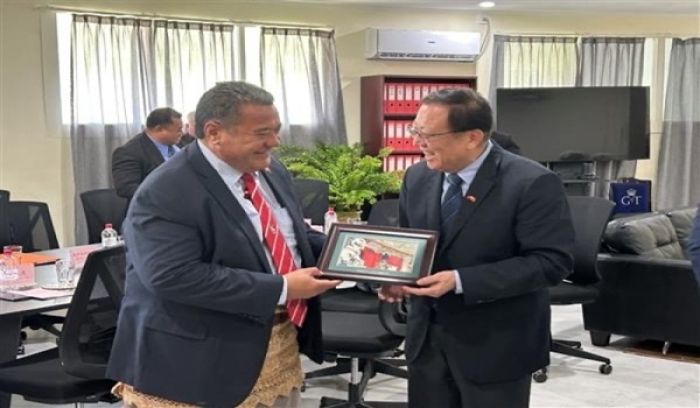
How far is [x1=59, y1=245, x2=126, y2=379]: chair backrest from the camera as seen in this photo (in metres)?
2.63

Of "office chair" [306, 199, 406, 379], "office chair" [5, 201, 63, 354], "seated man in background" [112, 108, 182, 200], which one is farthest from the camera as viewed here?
"seated man in background" [112, 108, 182, 200]

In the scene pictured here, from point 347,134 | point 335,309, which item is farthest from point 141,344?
point 347,134

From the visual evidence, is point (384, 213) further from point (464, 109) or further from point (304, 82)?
point (304, 82)

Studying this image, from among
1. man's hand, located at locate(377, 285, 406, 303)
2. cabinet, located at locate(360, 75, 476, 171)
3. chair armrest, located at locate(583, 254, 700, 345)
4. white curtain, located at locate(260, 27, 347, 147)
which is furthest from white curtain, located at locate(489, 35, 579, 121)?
man's hand, located at locate(377, 285, 406, 303)

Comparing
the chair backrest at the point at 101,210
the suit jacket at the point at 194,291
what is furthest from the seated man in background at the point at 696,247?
the chair backrest at the point at 101,210

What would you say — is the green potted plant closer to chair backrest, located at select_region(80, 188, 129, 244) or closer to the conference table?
chair backrest, located at select_region(80, 188, 129, 244)

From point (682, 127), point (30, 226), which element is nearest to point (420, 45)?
point (682, 127)

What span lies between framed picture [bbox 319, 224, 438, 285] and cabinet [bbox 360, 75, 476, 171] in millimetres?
5550

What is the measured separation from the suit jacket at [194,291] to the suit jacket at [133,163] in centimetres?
303

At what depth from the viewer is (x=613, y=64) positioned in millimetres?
8484

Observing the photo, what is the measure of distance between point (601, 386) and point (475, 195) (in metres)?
2.49

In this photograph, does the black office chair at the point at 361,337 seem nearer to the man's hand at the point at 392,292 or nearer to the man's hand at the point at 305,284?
the man's hand at the point at 392,292

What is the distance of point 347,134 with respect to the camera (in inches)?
305

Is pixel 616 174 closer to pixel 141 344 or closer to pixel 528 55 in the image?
pixel 528 55
